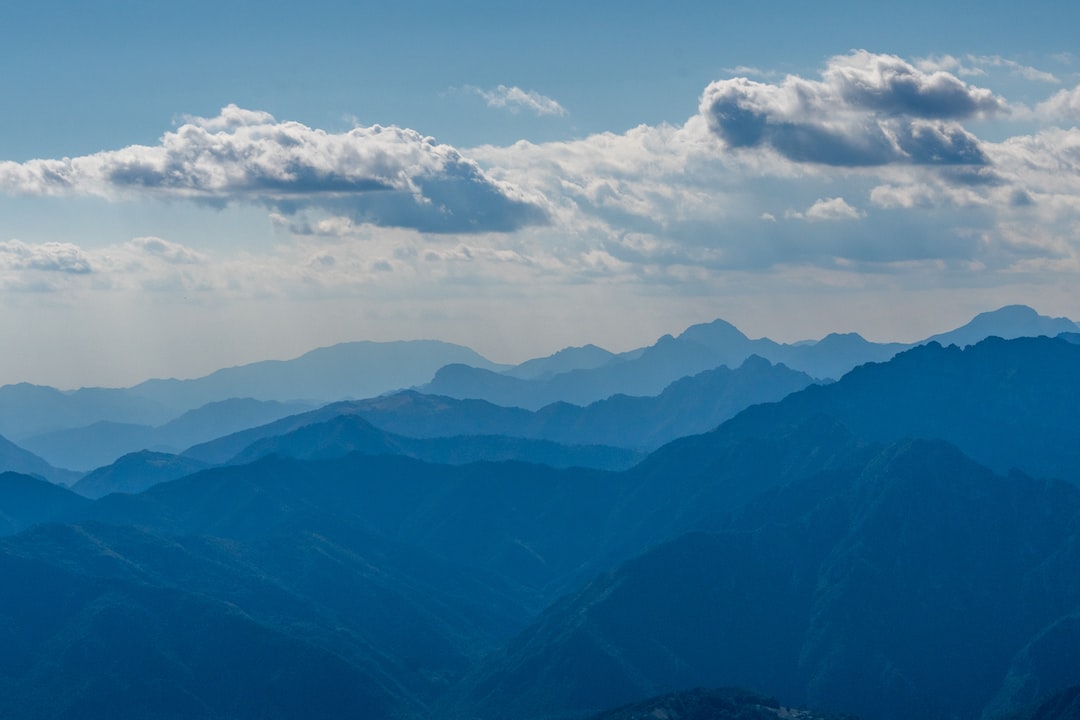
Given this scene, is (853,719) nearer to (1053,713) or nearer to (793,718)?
(793,718)

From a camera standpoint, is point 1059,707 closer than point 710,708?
No

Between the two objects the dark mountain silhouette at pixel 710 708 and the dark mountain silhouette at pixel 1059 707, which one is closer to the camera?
the dark mountain silhouette at pixel 1059 707

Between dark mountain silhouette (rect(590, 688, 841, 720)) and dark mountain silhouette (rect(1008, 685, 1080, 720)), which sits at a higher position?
dark mountain silhouette (rect(1008, 685, 1080, 720))

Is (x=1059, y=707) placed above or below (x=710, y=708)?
above

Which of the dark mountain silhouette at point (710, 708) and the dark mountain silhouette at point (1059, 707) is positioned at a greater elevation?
the dark mountain silhouette at point (1059, 707)

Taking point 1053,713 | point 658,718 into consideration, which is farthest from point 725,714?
point 1053,713

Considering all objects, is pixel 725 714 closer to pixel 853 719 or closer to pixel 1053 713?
pixel 853 719

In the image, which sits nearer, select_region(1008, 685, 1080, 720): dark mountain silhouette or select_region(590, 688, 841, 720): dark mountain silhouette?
select_region(1008, 685, 1080, 720): dark mountain silhouette

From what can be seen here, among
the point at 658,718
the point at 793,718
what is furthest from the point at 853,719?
the point at 658,718
